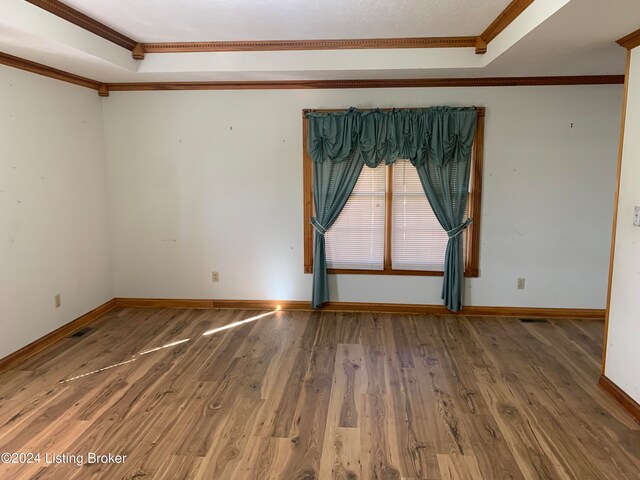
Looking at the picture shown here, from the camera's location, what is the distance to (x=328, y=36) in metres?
3.66

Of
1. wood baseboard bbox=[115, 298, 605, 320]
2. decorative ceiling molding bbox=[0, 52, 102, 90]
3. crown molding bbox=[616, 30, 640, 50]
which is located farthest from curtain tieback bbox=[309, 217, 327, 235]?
crown molding bbox=[616, 30, 640, 50]

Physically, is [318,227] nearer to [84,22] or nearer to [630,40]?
[84,22]

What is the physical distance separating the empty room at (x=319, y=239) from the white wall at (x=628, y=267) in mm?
19

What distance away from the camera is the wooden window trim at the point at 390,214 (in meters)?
4.40

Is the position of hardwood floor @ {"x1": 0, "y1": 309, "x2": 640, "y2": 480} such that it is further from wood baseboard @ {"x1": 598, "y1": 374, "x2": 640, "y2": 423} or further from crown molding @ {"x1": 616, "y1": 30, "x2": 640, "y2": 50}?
crown molding @ {"x1": 616, "y1": 30, "x2": 640, "y2": 50}

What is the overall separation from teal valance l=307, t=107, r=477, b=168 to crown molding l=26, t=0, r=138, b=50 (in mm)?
1709

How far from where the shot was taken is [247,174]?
4.63m

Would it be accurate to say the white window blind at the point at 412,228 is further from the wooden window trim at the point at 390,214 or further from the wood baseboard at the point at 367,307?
the wood baseboard at the point at 367,307

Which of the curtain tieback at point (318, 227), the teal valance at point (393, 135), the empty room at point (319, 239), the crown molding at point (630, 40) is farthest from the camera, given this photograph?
the curtain tieback at point (318, 227)

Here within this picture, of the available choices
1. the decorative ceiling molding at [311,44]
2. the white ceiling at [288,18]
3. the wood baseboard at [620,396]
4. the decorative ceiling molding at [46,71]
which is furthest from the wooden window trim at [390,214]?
the decorative ceiling molding at [46,71]

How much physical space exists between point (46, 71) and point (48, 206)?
3.60ft

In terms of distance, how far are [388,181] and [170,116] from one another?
7.50 ft

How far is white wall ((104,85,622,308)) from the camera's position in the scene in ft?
14.3

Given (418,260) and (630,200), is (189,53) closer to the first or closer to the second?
(418,260)
